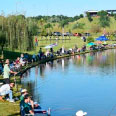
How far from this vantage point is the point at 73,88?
81.0ft

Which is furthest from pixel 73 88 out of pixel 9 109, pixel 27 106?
pixel 27 106

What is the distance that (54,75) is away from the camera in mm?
31219

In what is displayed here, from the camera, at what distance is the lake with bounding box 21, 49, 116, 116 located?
1866 cm

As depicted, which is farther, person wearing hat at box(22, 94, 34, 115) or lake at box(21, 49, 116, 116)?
lake at box(21, 49, 116, 116)

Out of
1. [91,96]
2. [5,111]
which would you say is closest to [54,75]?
[91,96]

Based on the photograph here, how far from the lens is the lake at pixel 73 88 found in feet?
61.2

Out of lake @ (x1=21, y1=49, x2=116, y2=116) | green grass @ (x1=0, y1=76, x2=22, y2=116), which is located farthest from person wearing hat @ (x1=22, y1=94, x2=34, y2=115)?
lake @ (x1=21, y1=49, x2=116, y2=116)

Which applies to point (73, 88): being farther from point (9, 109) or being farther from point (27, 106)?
point (27, 106)

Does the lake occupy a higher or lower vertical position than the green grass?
lower

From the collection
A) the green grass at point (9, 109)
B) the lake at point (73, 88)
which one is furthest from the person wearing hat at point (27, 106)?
the lake at point (73, 88)

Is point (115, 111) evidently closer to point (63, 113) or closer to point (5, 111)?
point (63, 113)

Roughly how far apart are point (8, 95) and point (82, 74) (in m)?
14.0

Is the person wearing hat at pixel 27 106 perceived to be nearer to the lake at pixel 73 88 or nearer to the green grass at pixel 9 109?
the green grass at pixel 9 109

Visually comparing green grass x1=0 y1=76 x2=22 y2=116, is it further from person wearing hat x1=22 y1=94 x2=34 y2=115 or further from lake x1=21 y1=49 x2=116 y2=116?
lake x1=21 y1=49 x2=116 y2=116
